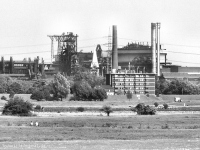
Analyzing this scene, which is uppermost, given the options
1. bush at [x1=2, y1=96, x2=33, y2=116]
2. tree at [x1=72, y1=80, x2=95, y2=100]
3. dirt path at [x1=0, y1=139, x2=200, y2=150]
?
tree at [x1=72, y1=80, x2=95, y2=100]

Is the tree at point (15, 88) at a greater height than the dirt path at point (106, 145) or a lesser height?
greater

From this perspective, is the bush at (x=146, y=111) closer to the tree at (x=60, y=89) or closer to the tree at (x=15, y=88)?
the tree at (x=60, y=89)

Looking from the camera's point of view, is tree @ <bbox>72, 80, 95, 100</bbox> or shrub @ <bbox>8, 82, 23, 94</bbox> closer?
tree @ <bbox>72, 80, 95, 100</bbox>

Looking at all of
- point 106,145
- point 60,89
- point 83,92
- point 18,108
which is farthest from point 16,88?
point 106,145

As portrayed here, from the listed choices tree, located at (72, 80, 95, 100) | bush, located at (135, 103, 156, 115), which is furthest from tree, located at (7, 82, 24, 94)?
bush, located at (135, 103, 156, 115)

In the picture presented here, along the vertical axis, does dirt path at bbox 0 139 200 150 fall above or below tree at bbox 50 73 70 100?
below

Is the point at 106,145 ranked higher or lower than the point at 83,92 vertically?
lower

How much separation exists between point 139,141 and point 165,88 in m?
141

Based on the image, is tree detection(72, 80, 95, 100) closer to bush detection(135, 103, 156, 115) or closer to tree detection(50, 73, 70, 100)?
tree detection(50, 73, 70, 100)

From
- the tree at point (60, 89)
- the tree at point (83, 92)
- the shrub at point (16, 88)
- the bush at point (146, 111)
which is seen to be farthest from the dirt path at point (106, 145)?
the shrub at point (16, 88)

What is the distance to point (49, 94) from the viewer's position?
159 meters

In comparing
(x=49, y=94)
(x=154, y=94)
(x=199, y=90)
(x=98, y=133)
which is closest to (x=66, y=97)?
(x=49, y=94)

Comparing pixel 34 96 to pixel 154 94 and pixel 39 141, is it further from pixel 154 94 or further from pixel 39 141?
pixel 39 141

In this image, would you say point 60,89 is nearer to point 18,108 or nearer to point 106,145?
point 18,108
